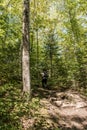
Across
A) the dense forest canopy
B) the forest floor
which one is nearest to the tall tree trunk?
the forest floor

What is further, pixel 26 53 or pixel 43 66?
pixel 43 66

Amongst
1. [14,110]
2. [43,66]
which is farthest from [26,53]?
[43,66]

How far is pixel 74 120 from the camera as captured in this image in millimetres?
13477

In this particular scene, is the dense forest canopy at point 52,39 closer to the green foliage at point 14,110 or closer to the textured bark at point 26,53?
the textured bark at point 26,53

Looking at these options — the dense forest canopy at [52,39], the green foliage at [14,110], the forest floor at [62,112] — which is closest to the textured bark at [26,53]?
the green foliage at [14,110]

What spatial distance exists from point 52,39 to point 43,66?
367cm

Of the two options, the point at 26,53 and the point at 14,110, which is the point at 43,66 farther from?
the point at 14,110

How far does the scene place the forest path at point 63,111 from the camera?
11.8 m

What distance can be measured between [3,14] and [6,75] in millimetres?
5846

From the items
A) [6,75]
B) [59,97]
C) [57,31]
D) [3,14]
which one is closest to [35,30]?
[57,31]

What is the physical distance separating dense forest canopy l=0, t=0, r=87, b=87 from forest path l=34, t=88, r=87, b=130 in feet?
16.3

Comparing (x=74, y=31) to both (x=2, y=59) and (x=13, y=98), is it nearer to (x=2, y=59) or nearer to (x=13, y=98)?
(x=2, y=59)

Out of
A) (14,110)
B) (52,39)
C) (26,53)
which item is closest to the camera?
(14,110)

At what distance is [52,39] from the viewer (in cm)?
2761
